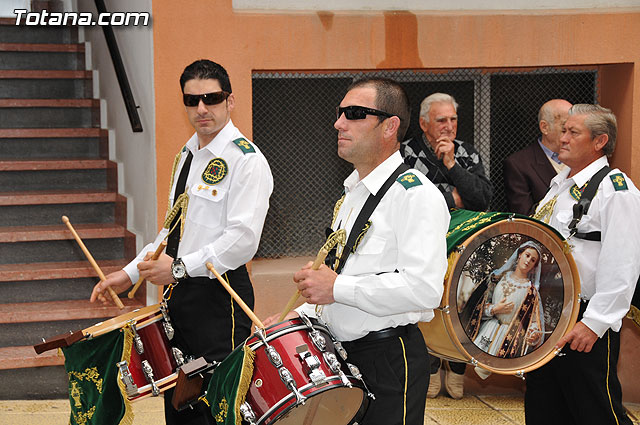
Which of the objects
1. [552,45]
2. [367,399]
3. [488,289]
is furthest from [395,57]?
[367,399]

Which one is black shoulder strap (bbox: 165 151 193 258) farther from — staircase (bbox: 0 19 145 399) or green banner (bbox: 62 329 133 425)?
staircase (bbox: 0 19 145 399)

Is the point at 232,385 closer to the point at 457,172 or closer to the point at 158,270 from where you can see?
the point at 158,270

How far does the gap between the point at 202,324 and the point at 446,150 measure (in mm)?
1893

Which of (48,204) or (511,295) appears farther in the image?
(48,204)

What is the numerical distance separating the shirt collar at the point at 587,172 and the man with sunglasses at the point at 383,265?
4.17 feet

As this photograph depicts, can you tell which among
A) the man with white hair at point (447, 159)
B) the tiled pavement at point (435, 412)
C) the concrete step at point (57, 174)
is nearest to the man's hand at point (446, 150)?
the man with white hair at point (447, 159)

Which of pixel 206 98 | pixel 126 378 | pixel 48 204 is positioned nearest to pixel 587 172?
pixel 206 98

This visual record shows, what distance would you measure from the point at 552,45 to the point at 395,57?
1133 millimetres

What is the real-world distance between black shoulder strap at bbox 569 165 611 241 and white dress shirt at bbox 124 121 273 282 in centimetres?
145

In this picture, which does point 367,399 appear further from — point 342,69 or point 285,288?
point 342,69

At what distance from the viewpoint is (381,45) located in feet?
19.0

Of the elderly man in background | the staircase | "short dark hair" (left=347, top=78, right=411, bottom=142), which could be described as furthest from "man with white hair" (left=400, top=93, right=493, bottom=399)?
the staircase

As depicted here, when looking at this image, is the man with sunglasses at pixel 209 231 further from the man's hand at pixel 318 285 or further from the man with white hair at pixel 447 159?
the man with white hair at pixel 447 159

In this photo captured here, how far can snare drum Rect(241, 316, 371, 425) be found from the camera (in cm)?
282
